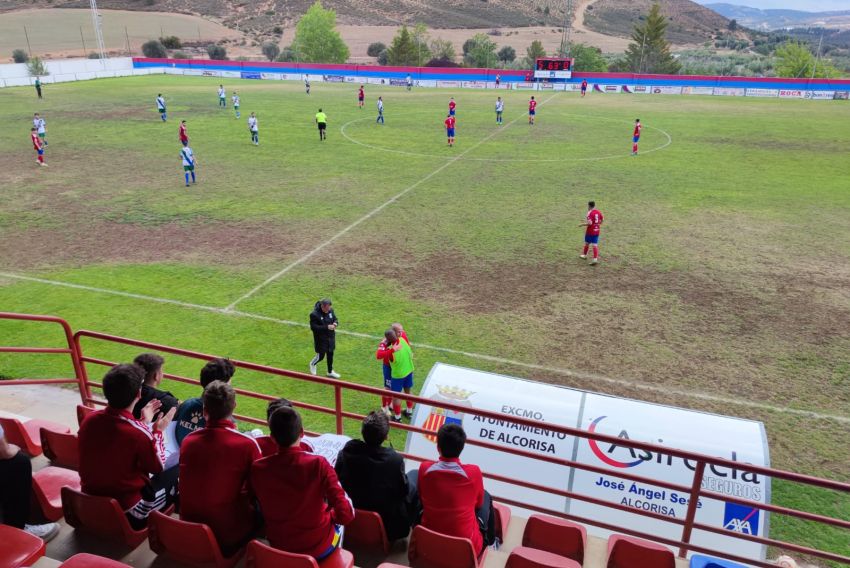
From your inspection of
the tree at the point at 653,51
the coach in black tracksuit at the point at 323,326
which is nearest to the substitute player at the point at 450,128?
the coach in black tracksuit at the point at 323,326

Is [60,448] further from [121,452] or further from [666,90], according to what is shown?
[666,90]

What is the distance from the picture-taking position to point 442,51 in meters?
116

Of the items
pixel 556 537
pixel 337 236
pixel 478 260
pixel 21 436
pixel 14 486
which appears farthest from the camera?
pixel 337 236

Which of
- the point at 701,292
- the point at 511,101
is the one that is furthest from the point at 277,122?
the point at 701,292

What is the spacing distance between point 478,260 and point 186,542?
1305cm

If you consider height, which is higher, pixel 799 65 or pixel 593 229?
pixel 799 65

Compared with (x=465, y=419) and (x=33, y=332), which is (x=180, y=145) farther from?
(x=465, y=419)

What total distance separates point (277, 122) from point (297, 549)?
128 feet

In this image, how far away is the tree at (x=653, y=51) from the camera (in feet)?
299

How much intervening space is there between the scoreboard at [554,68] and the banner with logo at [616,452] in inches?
2335

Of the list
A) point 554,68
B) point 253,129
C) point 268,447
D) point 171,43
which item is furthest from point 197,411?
point 171,43

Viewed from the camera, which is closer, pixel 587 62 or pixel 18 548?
pixel 18 548

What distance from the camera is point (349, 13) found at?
158 metres

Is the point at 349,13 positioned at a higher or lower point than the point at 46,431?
higher
